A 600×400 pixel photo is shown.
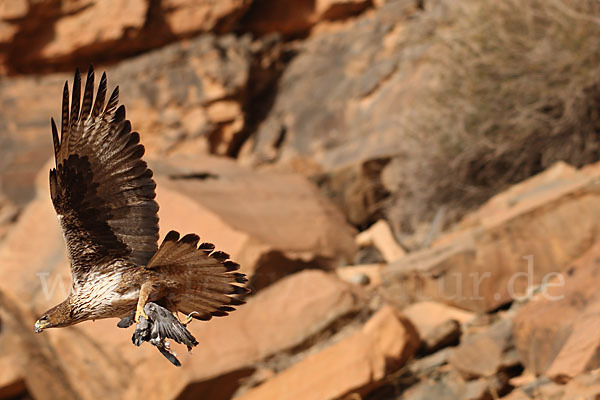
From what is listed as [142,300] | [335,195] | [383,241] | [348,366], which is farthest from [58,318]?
[335,195]

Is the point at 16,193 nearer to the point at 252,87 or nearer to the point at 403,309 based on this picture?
the point at 252,87

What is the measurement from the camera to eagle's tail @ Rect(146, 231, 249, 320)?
10.1 ft

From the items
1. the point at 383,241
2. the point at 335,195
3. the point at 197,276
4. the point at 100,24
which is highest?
the point at 100,24

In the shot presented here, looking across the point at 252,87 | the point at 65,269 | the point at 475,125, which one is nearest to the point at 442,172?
the point at 475,125

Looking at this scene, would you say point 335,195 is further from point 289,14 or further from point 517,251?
point 289,14

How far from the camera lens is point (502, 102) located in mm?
7176

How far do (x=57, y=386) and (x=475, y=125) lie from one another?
172 inches

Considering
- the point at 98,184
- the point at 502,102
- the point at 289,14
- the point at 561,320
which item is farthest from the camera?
the point at 289,14

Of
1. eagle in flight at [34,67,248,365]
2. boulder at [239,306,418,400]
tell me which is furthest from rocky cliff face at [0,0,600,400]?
eagle in flight at [34,67,248,365]

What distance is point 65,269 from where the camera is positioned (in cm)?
616

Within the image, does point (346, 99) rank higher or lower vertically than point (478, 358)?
higher

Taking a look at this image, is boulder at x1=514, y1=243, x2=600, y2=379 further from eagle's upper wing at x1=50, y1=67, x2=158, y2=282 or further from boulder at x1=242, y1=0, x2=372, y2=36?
boulder at x1=242, y1=0, x2=372, y2=36

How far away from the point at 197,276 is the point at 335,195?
15.9 feet

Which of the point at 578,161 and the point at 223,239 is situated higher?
the point at 223,239
